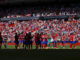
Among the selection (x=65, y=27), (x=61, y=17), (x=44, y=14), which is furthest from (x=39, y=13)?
(x=65, y=27)

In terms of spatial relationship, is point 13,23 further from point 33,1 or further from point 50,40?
point 33,1

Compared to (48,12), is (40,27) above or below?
below

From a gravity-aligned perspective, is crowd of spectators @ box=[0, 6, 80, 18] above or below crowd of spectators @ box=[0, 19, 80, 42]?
above

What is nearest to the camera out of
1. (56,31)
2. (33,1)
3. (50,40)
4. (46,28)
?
(33,1)

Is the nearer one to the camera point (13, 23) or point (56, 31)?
point (56, 31)

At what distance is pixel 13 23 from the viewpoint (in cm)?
3666

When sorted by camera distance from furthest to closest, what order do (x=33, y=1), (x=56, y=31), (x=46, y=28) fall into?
(x=46, y=28)
(x=56, y=31)
(x=33, y=1)

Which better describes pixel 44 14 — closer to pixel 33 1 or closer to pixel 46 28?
pixel 46 28

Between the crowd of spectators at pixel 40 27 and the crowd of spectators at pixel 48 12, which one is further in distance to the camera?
the crowd of spectators at pixel 48 12

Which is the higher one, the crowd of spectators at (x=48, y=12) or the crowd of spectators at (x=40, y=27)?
the crowd of spectators at (x=48, y=12)

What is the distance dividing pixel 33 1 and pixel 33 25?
2880 centimetres

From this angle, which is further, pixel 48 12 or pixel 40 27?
pixel 48 12

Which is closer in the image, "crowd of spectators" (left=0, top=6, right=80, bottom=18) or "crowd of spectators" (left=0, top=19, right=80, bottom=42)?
"crowd of spectators" (left=0, top=19, right=80, bottom=42)

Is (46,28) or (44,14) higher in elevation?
(44,14)
